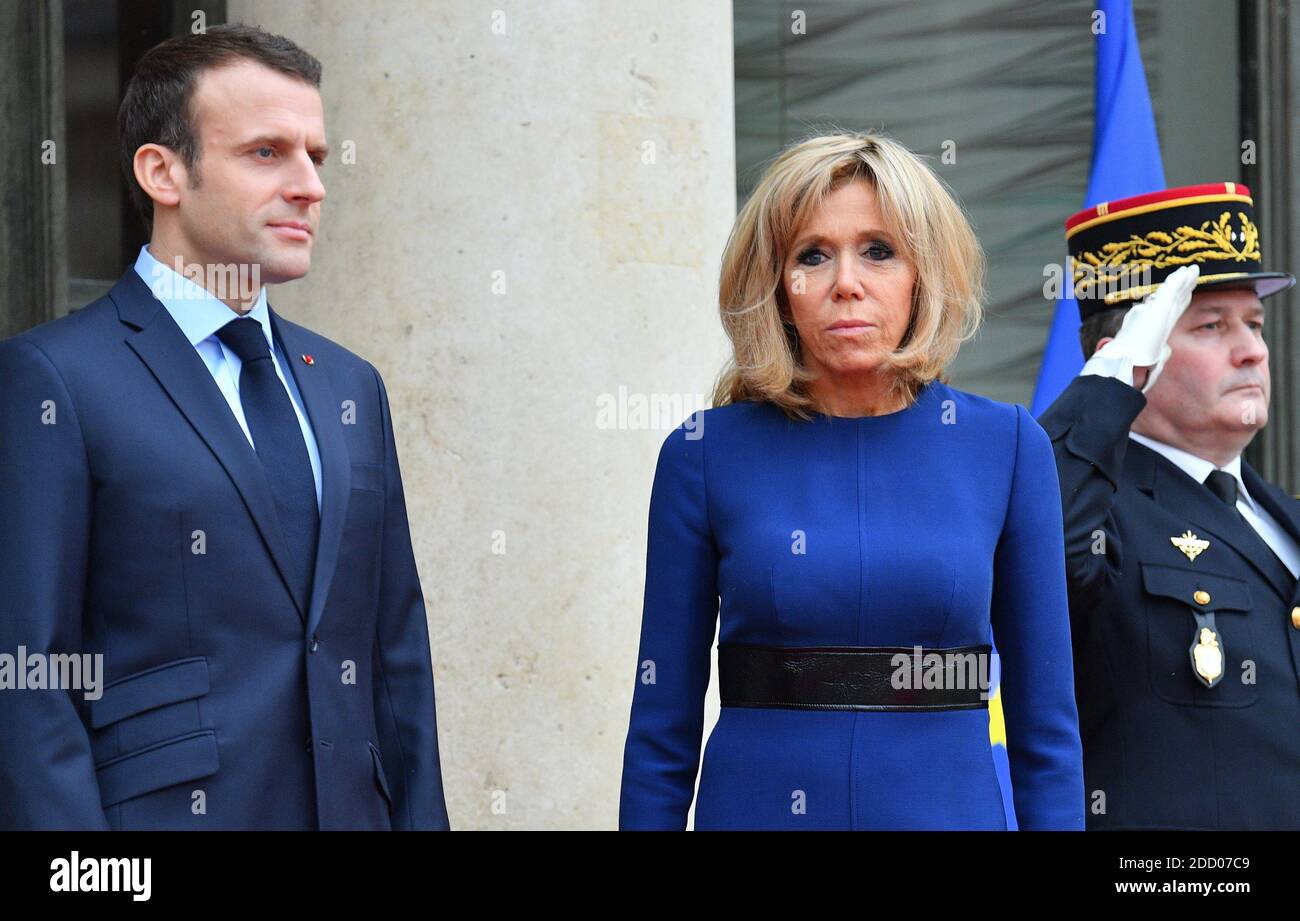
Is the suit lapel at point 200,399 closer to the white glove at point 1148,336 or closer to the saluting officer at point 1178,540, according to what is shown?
the saluting officer at point 1178,540

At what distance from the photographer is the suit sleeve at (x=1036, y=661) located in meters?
2.90

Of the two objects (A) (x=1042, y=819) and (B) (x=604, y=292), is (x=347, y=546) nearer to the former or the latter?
(A) (x=1042, y=819)

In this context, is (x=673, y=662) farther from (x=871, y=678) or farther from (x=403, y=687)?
(x=403, y=687)

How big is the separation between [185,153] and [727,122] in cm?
233

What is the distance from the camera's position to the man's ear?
3.00 m

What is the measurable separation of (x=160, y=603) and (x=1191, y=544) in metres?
2.19

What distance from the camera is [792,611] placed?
287 cm

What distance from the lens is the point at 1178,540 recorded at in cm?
389

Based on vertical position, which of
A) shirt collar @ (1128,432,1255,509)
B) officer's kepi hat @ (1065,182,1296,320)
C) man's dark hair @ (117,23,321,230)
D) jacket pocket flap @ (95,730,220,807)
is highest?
man's dark hair @ (117,23,321,230)

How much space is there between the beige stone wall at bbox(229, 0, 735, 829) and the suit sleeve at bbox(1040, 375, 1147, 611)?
1.30m

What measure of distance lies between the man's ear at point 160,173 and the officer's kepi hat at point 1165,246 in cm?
216

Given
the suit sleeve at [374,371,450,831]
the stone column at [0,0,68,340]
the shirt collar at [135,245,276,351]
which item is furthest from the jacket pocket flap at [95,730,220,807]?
the stone column at [0,0,68,340]

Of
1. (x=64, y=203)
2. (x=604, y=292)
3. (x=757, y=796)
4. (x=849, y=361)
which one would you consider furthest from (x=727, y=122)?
(x=757, y=796)

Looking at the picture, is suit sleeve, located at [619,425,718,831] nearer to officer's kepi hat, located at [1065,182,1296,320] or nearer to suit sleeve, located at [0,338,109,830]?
suit sleeve, located at [0,338,109,830]
